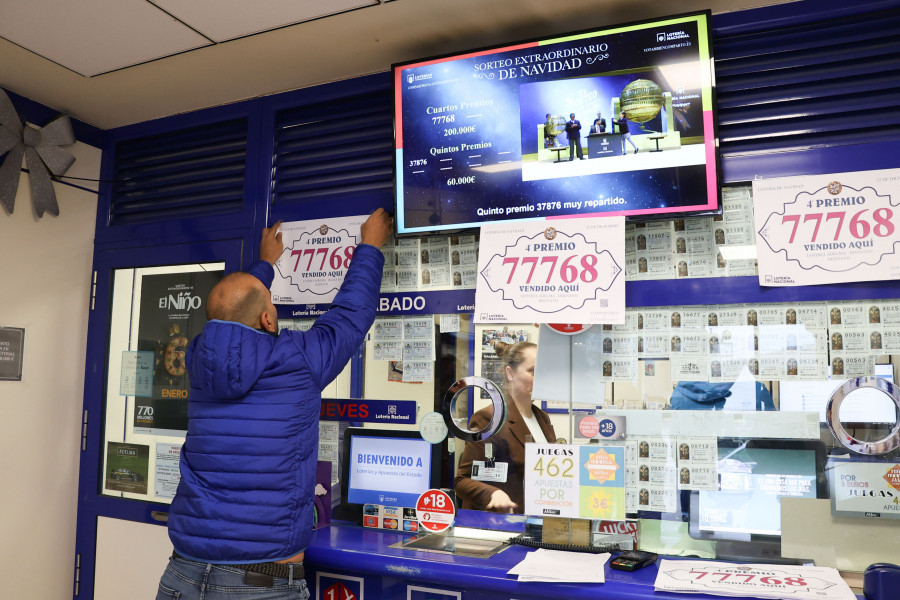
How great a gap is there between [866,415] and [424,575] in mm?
1399

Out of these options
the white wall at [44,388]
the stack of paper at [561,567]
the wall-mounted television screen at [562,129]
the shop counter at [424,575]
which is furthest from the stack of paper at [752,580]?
the white wall at [44,388]

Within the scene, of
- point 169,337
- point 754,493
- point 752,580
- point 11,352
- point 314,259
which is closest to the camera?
point 752,580

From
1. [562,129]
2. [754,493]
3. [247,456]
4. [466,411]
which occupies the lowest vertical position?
[754,493]

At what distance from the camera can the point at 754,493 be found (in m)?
2.10

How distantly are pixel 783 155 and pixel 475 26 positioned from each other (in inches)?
44.4

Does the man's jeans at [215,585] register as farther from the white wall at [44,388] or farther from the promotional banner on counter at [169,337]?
the white wall at [44,388]

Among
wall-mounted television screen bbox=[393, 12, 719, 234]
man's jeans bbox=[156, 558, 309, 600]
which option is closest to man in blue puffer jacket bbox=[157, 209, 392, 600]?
man's jeans bbox=[156, 558, 309, 600]

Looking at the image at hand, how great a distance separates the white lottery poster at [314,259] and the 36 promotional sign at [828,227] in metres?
1.46

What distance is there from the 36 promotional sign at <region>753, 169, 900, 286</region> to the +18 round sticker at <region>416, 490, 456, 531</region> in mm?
1290

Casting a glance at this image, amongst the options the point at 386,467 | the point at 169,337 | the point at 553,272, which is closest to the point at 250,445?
the point at 386,467

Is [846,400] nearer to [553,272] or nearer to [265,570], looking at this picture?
[553,272]

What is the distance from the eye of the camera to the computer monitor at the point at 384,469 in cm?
249

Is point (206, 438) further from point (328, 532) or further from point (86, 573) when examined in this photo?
point (86, 573)

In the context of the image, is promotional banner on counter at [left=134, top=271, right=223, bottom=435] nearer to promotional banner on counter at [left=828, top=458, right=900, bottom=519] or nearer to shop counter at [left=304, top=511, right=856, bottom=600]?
shop counter at [left=304, top=511, right=856, bottom=600]
